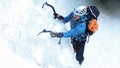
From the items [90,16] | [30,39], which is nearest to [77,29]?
[90,16]

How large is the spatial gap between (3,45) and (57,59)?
1.02m

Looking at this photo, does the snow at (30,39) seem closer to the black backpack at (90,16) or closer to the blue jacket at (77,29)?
the blue jacket at (77,29)

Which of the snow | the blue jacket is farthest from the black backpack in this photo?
the snow

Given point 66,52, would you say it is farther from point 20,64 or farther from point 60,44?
point 20,64

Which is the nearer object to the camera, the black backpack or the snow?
the snow

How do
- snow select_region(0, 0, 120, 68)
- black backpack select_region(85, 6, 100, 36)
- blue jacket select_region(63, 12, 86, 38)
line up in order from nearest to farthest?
snow select_region(0, 0, 120, 68), blue jacket select_region(63, 12, 86, 38), black backpack select_region(85, 6, 100, 36)

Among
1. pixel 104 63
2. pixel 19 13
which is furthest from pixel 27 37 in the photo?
pixel 104 63

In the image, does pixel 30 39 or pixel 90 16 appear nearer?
pixel 30 39

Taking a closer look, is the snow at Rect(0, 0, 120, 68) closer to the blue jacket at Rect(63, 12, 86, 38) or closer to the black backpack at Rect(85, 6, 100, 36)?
the blue jacket at Rect(63, 12, 86, 38)

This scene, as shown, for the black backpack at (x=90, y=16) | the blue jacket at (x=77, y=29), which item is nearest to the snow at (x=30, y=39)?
the blue jacket at (x=77, y=29)

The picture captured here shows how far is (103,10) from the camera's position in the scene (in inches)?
401

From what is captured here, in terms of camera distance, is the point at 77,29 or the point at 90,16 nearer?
the point at 77,29

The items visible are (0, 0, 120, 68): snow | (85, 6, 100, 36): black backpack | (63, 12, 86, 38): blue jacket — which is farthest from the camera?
(85, 6, 100, 36): black backpack

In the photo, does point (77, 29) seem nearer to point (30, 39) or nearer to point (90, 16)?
point (90, 16)
